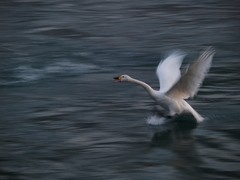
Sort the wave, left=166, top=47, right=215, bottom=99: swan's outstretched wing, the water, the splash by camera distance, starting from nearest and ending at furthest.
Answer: the water
left=166, top=47, right=215, bottom=99: swan's outstretched wing
the splash
the wave

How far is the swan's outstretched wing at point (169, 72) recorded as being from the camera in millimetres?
11742

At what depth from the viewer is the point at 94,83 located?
47.2 ft

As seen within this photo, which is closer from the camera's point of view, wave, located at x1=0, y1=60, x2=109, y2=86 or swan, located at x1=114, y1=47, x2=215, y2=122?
swan, located at x1=114, y1=47, x2=215, y2=122

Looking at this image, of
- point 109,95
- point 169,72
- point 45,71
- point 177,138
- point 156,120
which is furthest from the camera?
point 45,71

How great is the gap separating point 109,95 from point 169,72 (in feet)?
5.69

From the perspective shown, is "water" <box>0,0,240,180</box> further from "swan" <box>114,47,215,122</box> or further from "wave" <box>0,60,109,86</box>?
"swan" <box>114,47,215,122</box>

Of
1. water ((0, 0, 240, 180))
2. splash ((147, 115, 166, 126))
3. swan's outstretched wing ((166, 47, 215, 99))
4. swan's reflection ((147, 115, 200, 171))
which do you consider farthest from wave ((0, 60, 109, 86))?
swan's outstretched wing ((166, 47, 215, 99))

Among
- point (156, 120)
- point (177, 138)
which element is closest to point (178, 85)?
point (177, 138)

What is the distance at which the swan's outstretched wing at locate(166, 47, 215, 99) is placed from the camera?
10156 mm

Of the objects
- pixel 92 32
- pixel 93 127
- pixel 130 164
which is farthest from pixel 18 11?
pixel 130 164

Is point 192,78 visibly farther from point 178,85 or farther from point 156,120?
point 156,120

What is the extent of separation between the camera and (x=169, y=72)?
480 inches

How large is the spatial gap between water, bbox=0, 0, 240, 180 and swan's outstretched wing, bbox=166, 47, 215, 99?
0.68 metres

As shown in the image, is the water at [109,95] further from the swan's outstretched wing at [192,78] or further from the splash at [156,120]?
the swan's outstretched wing at [192,78]
